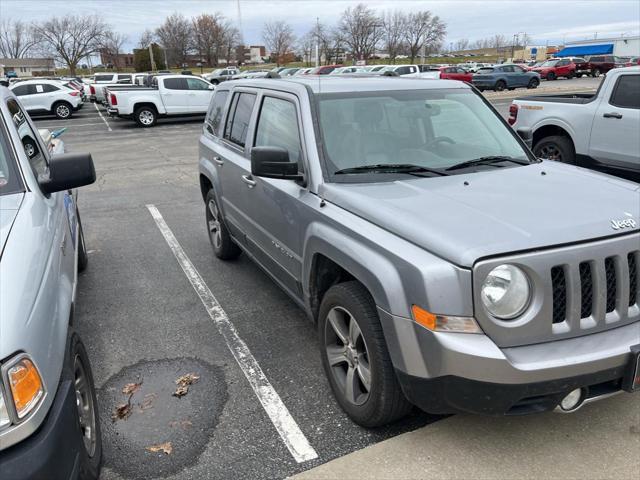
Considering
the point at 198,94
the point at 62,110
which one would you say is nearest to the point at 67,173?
the point at 198,94

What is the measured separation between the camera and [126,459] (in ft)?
9.08

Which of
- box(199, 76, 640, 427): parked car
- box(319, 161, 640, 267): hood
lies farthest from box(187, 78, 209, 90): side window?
box(319, 161, 640, 267): hood

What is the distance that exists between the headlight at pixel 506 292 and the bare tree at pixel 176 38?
7943 centimetres

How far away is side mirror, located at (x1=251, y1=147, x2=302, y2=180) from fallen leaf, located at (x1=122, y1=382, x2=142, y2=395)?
1.58m

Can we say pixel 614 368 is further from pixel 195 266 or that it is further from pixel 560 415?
pixel 195 266

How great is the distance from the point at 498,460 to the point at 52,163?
2.90 m

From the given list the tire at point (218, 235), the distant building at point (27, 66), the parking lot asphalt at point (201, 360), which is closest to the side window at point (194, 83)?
the parking lot asphalt at point (201, 360)

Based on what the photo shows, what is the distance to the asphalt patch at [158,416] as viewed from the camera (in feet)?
9.05

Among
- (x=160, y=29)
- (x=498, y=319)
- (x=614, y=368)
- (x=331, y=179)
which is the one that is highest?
(x=160, y=29)

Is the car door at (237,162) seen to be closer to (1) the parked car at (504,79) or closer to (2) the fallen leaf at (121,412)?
(2) the fallen leaf at (121,412)

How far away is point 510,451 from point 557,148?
6.46m

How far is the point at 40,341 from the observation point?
196cm

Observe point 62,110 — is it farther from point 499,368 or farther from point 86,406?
point 499,368

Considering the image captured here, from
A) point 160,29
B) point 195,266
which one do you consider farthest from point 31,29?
point 195,266
